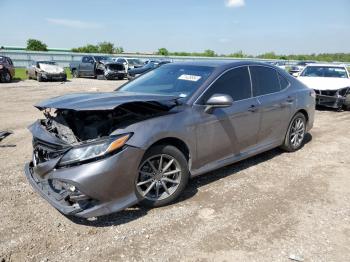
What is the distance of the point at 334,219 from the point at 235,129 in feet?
5.38

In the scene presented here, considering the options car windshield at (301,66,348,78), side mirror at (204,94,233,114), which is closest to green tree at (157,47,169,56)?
car windshield at (301,66,348,78)

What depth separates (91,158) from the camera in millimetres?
3389

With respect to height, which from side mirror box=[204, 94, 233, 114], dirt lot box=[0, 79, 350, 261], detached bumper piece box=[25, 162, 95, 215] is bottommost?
dirt lot box=[0, 79, 350, 261]

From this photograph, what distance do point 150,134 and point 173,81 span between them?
134 centimetres

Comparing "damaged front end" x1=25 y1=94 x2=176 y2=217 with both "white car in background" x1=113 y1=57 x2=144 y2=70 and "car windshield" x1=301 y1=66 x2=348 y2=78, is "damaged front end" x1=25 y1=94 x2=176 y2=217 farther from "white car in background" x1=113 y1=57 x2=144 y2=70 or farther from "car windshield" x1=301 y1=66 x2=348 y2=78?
"white car in background" x1=113 y1=57 x2=144 y2=70

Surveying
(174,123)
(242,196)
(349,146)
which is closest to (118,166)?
(174,123)

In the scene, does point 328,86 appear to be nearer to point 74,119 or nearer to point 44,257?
point 74,119

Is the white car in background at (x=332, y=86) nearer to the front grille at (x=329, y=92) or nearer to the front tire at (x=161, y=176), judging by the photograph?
the front grille at (x=329, y=92)

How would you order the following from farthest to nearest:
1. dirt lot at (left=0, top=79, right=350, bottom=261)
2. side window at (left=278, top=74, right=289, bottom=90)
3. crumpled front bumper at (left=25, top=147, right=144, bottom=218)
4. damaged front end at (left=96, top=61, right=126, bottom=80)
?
damaged front end at (left=96, top=61, right=126, bottom=80) < side window at (left=278, top=74, right=289, bottom=90) < crumpled front bumper at (left=25, top=147, right=144, bottom=218) < dirt lot at (left=0, top=79, right=350, bottom=261)

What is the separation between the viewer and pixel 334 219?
386 centimetres

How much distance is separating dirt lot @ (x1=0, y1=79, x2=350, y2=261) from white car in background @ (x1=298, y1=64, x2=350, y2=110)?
6.30 m

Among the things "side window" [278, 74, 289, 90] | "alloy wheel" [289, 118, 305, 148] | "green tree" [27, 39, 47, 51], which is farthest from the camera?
"green tree" [27, 39, 47, 51]

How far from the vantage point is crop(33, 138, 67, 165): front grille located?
362 cm

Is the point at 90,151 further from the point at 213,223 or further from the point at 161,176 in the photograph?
the point at 213,223
